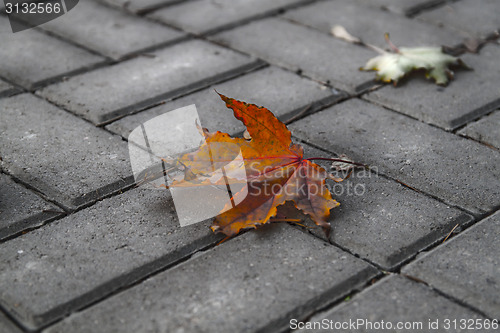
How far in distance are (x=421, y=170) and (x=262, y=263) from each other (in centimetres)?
63

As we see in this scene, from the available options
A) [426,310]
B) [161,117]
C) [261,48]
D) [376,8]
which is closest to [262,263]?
[426,310]

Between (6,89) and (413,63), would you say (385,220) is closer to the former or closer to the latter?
(413,63)

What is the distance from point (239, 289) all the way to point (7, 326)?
48 cm

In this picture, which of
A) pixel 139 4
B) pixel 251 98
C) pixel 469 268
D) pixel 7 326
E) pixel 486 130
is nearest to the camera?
pixel 7 326

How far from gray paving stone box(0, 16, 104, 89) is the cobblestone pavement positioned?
10mm

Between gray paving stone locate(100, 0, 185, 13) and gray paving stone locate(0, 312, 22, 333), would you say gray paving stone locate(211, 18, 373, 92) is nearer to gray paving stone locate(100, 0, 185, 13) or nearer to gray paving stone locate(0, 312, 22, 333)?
gray paving stone locate(100, 0, 185, 13)

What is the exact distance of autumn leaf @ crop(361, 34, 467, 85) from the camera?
222cm

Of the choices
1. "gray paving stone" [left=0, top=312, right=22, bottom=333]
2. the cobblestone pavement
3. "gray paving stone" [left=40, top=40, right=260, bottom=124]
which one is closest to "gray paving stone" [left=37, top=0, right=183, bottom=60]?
the cobblestone pavement

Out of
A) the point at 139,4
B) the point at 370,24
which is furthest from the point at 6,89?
the point at 370,24

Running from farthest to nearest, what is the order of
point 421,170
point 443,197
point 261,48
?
point 261,48 → point 421,170 → point 443,197

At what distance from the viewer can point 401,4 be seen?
2.96 meters

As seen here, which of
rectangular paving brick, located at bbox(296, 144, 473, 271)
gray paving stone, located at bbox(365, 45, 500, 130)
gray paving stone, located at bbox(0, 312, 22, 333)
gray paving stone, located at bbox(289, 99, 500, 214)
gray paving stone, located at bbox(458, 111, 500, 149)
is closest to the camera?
gray paving stone, located at bbox(0, 312, 22, 333)

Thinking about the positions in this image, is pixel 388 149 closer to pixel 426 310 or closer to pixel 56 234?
pixel 426 310

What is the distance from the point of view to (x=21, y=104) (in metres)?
2.08
